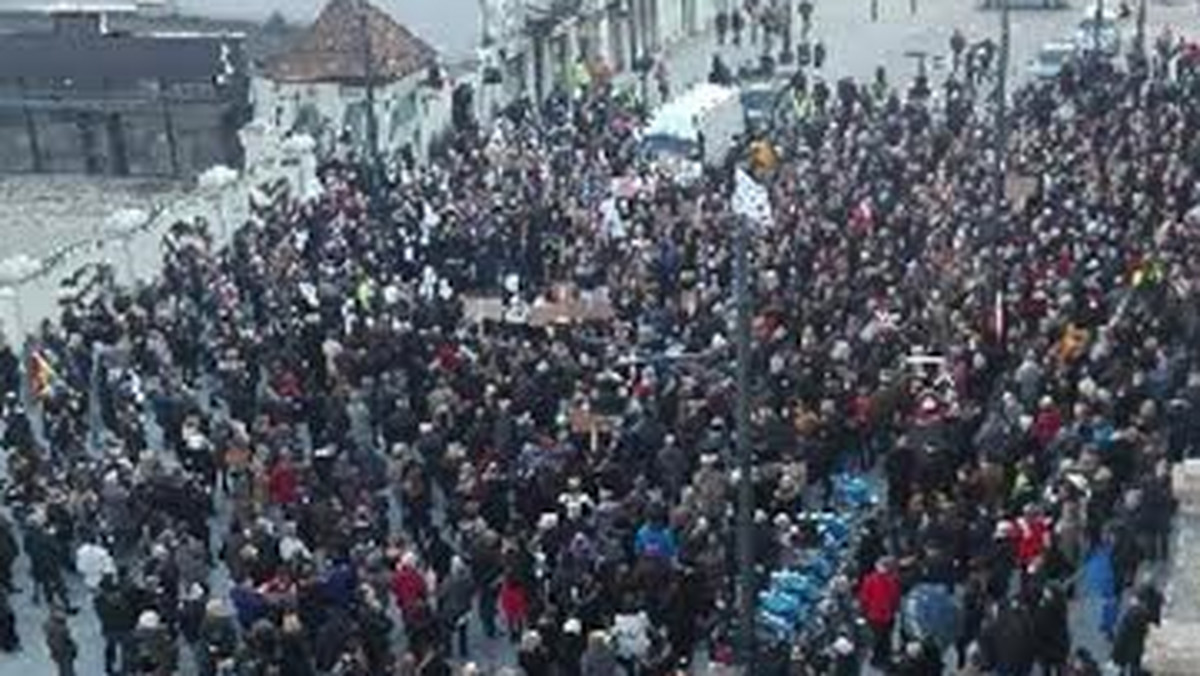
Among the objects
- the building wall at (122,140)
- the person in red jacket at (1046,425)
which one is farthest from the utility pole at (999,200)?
the building wall at (122,140)

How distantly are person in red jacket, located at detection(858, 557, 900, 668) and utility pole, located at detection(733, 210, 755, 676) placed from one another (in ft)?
7.04

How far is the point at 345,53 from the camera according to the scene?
41625 millimetres

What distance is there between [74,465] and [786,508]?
7433 mm

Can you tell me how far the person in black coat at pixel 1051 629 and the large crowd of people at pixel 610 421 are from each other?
5cm

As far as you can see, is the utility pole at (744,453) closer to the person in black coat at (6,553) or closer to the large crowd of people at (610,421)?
the large crowd of people at (610,421)

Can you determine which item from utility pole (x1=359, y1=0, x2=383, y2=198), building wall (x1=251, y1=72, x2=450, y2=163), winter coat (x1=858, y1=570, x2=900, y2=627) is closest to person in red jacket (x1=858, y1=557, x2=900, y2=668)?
winter coat (x1=858, y1=570, x2=900, y2=627)

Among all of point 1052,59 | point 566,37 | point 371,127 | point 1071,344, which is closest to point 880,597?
point 1071,344

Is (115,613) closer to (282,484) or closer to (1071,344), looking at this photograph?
(282,484)

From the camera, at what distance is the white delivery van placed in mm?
37562

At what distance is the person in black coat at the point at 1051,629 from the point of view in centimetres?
2011

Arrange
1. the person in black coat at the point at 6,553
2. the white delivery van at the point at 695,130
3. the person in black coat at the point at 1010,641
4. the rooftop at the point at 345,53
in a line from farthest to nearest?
the rooftop at the point at 345,53
the white delivery van at the point at 695,130
the person in black coat at the point at 6,553
the person in black coat at the point at 1010,641

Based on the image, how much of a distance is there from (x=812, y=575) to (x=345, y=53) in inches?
862

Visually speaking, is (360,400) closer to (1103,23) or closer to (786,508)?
(786,508)

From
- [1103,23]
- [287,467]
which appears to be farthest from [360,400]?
[1103,23]
